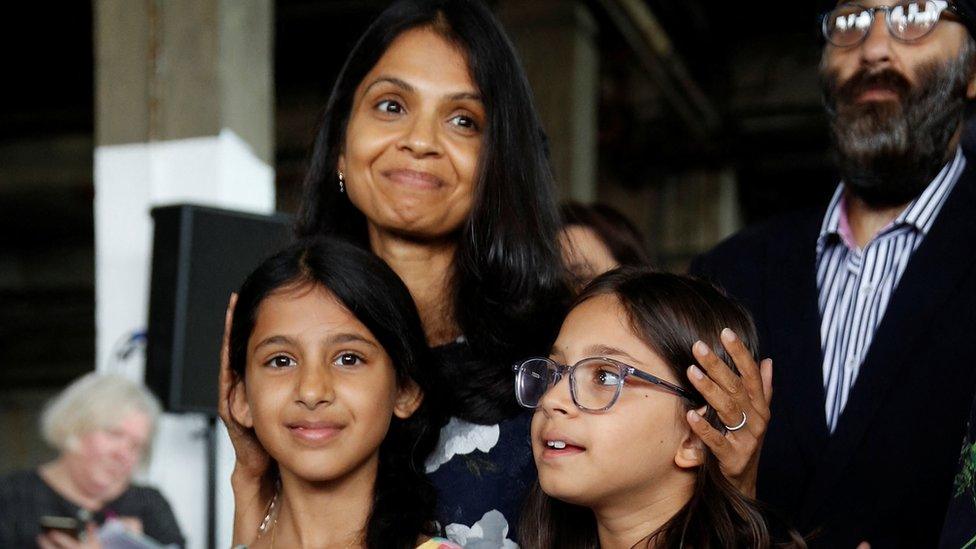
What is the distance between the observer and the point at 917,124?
86.5 inches

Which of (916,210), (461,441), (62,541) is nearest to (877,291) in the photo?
(916,210)

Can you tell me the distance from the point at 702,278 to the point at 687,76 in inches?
309

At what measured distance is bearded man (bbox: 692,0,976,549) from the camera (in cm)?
196

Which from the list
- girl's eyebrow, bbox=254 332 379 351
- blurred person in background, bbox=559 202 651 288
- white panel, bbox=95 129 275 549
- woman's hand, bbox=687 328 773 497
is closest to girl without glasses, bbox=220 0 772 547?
girl's eyebrow, bbox=254 332 379 351

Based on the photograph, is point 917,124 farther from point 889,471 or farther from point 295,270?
point 295,270

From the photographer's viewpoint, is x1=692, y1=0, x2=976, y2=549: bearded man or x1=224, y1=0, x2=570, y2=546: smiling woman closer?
x1=224, y1=0, x2=570, y2=546: smiling woman

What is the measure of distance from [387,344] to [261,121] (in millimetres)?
2924

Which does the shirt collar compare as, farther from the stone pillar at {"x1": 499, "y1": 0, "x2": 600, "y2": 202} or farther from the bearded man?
the stone pillar at {"x1": 499, "y1": 0, "x2": 600, "y2": 202}

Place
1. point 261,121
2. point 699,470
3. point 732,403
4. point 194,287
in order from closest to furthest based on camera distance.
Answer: point 732,403 < point 699,470 < point 194,287 < point 261,121

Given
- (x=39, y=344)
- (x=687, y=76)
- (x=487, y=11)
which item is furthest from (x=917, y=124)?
(x=39, y=344)

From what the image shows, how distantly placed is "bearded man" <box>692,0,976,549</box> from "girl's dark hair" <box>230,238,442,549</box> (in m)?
0.63

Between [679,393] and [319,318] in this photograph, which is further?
[319,318]

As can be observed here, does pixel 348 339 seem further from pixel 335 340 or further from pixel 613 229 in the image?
pixel 613 229

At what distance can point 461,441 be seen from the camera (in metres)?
1.86
